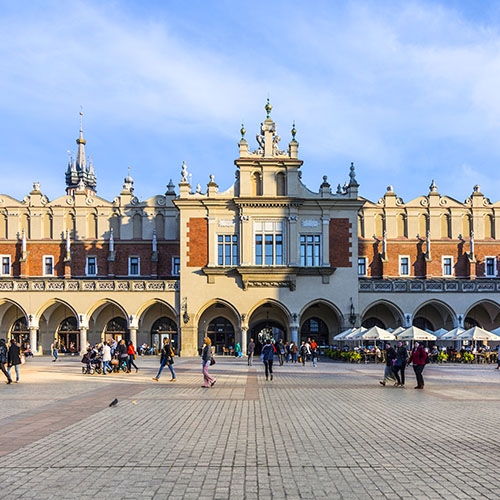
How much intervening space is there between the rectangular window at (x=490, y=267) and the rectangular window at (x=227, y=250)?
1929 cm

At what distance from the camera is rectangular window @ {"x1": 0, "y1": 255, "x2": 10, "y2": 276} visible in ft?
169

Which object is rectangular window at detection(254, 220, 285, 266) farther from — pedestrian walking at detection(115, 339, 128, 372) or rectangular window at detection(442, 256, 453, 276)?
pedestrian walking at detection(115, 339, 128, 372)

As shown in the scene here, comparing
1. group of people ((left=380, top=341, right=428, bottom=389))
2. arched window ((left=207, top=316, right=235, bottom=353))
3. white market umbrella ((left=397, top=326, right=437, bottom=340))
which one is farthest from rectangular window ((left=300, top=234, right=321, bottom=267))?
group of people ((left=380, top=341, right=428, bottom=389))

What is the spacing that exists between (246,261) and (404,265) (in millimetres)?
13138

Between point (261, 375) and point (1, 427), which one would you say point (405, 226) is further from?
point (1, 427)

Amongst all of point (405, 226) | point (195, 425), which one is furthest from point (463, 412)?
point (405, 226)

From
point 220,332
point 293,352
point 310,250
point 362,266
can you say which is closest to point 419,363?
point 293,352

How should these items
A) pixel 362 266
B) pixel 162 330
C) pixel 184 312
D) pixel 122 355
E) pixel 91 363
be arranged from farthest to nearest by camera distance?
1. pixel 362 266
2. pixel 162 330
3. pixel 184 312
4. pixel 122 355
5. pixel 91 363

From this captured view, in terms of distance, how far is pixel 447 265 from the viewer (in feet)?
169

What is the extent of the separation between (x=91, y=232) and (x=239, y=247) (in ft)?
41.4

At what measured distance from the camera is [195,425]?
12.9 m

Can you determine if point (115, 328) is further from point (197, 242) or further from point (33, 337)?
point (197, 242)

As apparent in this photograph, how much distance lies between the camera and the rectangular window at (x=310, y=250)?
46.7 m

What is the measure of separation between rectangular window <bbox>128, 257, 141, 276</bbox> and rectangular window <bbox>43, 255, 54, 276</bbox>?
5.83m
